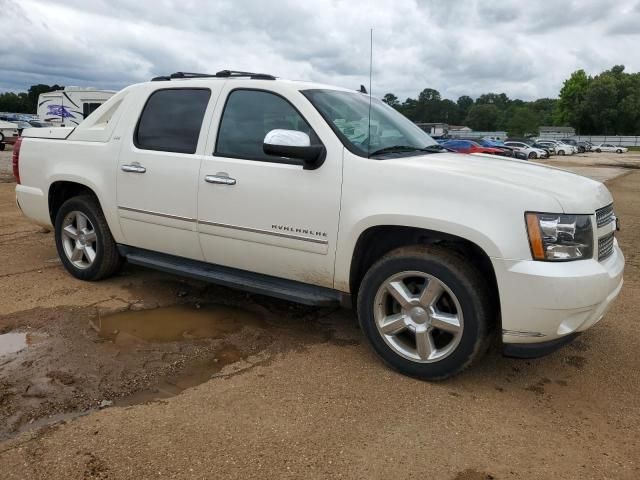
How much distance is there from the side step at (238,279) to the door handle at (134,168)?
0.69 m

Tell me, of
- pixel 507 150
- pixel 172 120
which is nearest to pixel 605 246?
pixel 172 120

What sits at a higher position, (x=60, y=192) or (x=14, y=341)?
(x=60, y=192)

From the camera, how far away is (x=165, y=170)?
13.8 feet

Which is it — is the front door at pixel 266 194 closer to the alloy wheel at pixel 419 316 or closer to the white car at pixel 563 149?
the alloy wheel at pixel 419 316

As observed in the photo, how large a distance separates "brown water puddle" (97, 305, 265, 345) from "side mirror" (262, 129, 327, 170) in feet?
4.76

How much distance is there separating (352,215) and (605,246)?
1.53 meters

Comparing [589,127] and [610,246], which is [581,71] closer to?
→ [589,127]

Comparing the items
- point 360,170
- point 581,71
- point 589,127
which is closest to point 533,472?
point 360,170

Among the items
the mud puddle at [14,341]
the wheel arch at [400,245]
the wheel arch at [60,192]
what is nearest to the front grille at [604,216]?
the wheel arch at [400,245]

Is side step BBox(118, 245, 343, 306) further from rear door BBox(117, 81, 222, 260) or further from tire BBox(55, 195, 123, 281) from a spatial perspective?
tire BBox(55, 195, 123, 281)

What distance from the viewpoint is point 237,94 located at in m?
4.03

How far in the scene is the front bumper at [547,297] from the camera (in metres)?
2.92

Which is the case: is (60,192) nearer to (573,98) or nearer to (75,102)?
(75,102)

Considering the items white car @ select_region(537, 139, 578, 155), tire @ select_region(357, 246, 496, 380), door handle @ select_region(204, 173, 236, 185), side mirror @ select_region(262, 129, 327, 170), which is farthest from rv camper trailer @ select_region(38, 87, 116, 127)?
white car @ select_region(537, 139, 578, 155)
